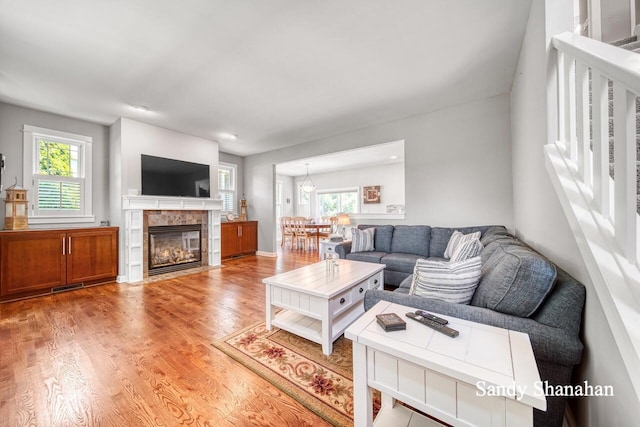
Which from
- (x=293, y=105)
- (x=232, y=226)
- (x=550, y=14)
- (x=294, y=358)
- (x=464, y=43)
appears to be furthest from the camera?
(x=232, y=226)

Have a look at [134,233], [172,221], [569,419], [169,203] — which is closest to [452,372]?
[569,419]

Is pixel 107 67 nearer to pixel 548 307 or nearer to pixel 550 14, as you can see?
pixel 550 14

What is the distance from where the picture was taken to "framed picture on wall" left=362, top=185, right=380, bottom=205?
25.8ft

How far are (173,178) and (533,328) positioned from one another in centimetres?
502

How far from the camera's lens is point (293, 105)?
3.50m

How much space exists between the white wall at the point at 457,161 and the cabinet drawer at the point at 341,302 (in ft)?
7.73

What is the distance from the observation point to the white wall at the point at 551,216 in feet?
2.63

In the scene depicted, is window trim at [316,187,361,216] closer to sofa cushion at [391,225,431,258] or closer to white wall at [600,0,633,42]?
sofa cushion at [391,225,431,258]

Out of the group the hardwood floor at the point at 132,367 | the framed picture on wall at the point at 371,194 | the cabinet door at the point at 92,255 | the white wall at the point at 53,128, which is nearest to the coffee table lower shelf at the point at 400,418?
the hardwood floor at the point at 132,367

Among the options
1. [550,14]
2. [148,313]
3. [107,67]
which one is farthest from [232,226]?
[550,14]

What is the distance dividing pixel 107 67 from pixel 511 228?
16.9 feet

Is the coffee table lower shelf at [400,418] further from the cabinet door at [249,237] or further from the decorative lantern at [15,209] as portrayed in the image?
the cabinet door at [249,237]

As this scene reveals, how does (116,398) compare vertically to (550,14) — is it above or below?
below

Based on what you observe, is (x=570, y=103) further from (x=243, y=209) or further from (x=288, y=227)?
(x=288, y=227)
